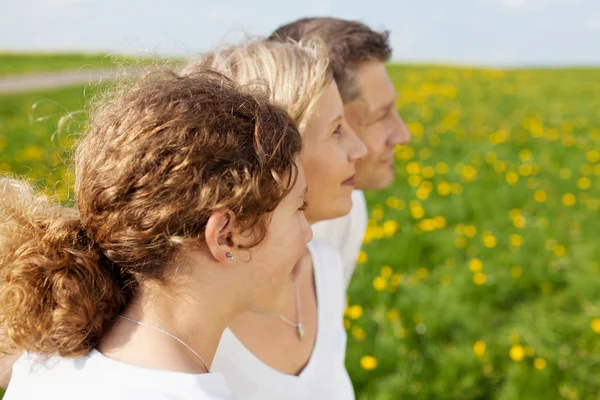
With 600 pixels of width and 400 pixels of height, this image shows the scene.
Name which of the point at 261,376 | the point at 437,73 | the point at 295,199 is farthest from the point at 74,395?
the point at 437,73

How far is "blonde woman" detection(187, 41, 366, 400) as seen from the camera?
5.21ft

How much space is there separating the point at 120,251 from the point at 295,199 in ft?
1.08

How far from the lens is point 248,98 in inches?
45.7

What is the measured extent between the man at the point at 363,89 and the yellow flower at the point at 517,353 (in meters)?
1.12

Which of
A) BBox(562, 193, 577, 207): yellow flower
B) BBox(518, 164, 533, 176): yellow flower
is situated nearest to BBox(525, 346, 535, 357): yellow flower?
BBox(562, 193, 577, 207): yellow flower

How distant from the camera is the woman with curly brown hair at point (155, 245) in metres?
1.04

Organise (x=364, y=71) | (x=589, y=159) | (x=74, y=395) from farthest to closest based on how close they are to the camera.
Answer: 1. (x=589, y=159)
2. (x=364, y=71)
3. (x=74, y=395)

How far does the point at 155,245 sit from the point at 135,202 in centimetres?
8

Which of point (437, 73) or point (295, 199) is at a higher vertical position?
point (295, 199)

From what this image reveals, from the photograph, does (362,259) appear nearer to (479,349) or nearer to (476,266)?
(476,266)

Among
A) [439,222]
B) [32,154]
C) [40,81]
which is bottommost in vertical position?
[40,81]

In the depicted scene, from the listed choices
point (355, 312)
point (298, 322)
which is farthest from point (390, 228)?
point (298, 322)

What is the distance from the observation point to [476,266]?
3.72m

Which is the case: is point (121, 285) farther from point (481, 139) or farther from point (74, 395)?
point (481, 139)
